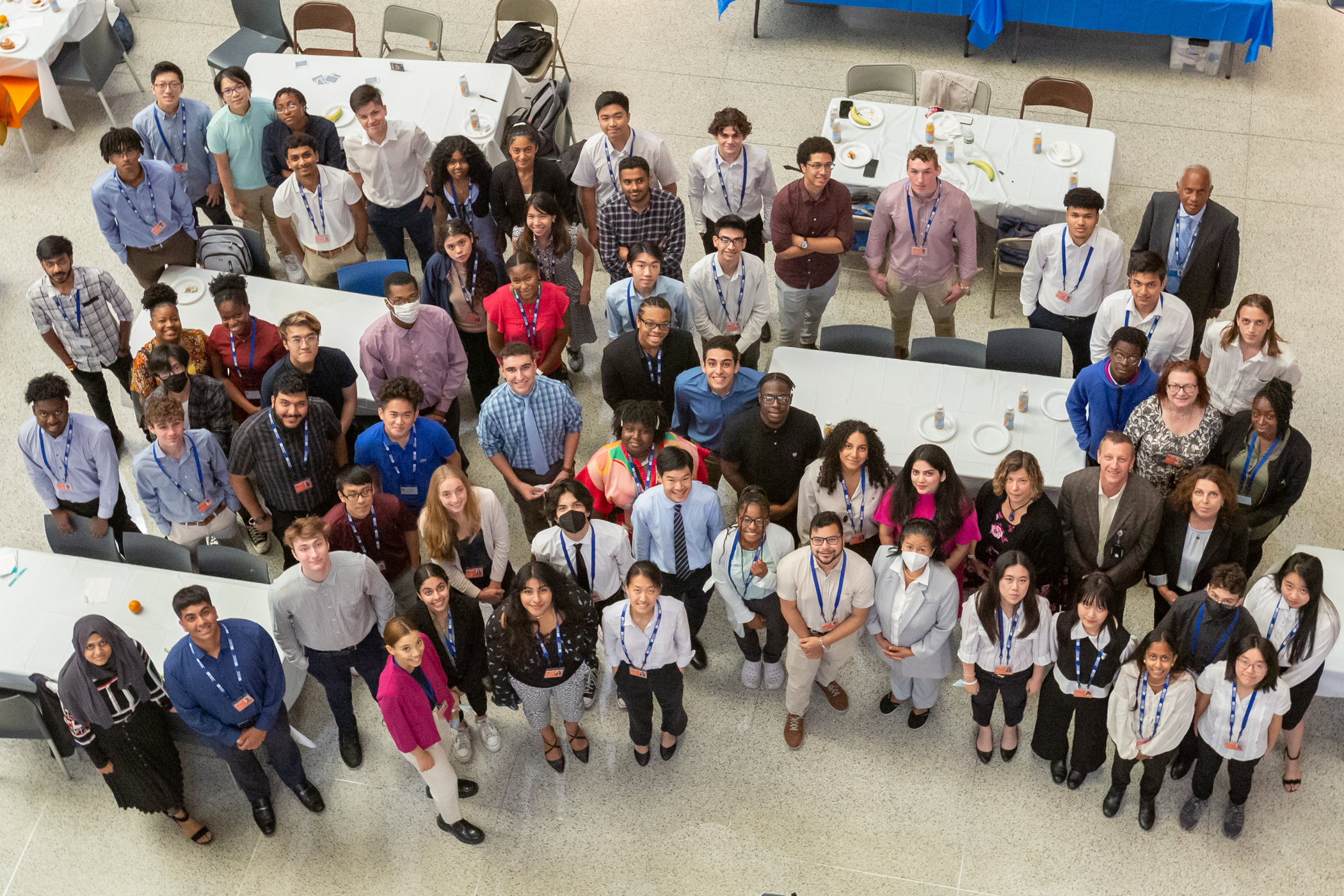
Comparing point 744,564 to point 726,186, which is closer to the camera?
point 744,564

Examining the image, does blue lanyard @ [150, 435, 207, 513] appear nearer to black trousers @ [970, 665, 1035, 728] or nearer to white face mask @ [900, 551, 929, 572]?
white face mask @ [900, 551, 929, 572]

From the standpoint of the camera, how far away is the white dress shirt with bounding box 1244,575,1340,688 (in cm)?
509

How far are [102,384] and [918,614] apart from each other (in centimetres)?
480

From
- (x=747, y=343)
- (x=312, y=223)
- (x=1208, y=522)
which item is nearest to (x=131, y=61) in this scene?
(x=312, y=223)

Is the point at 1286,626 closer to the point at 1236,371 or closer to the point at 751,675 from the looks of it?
the point at 1236,371

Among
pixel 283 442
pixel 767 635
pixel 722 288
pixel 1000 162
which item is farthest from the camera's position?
pixel 1000 162

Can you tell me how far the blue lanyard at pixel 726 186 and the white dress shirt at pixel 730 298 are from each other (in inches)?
29.3

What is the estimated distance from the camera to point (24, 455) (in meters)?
6.01

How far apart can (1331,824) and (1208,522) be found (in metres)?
1.57

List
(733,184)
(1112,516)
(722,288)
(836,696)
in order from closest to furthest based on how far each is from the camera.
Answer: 1. (1112,516)
2. (836,696)
3. (722,288)
4. (733,184)

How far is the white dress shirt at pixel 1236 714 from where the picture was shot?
16.7ft

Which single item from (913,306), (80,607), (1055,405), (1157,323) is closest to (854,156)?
(913,306)

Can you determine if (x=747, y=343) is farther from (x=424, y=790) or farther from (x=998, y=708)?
(x=424, y=790)

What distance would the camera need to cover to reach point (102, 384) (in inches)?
283
